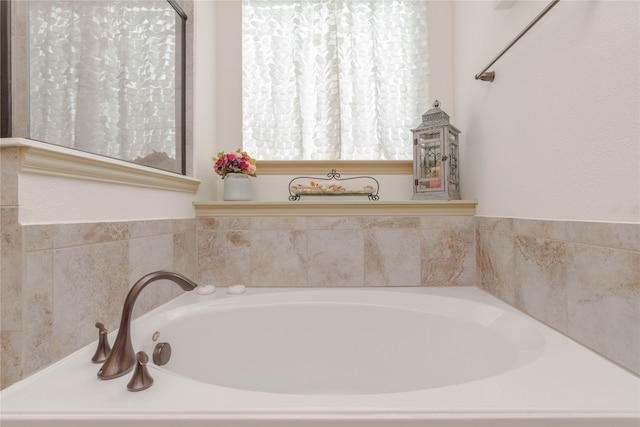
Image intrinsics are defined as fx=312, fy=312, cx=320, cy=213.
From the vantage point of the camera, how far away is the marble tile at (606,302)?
0.69m

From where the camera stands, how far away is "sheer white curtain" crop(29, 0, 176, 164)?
84cm

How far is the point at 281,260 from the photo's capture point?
5.17 feet

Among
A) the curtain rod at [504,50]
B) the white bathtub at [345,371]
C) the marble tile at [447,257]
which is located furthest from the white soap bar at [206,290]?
the curtain rod at [504,50]

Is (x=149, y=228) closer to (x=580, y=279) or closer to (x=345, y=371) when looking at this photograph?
(x=345, y=371)

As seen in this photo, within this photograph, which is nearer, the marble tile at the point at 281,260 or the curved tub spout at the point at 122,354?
the curved tub spout at the point at 122,354

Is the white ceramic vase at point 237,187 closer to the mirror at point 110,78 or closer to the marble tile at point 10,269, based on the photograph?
the mirror at point 110,78

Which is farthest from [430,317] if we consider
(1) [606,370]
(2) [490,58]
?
(2) [490,58]

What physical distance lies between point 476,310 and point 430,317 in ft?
0.57

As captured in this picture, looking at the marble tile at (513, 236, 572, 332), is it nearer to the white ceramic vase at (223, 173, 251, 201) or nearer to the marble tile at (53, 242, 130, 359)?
the white ceramic vase at (223, 173, 251, 201)

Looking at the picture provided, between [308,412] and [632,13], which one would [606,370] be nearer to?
[308,412]

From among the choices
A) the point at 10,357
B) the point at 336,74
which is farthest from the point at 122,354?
the point at 336,74

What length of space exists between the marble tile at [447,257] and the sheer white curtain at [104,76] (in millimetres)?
1334

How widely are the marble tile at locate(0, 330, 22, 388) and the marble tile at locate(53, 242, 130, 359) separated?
8 centimetres

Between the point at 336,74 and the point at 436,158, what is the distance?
77 cm
